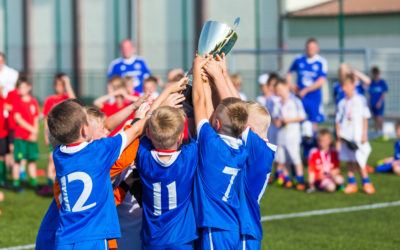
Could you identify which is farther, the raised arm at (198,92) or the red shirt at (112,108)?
the red shirt at (112,108)

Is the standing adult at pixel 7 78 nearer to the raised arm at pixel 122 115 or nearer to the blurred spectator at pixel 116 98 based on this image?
the blurred spectator at pixel 116 98

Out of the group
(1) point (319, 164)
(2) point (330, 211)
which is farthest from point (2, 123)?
(2) point (330, 211)

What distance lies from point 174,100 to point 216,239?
937 mm

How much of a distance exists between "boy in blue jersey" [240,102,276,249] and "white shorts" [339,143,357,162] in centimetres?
700

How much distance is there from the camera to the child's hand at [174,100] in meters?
5.70

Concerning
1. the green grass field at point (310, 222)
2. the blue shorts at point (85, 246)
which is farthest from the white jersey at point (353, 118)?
the blue shorts at point (85, 246)

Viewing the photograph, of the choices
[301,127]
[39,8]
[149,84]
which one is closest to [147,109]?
[149,84]

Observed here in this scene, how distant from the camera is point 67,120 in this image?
555 cm

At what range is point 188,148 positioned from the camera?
5.64 meters

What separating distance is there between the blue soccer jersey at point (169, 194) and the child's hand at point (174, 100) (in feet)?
0.89

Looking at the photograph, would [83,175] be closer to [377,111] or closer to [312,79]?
[312,79]

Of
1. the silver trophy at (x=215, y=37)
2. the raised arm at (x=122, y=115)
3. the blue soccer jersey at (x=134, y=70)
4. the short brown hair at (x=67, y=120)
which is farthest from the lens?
the blue soccer jersey at (x=134, y=70)

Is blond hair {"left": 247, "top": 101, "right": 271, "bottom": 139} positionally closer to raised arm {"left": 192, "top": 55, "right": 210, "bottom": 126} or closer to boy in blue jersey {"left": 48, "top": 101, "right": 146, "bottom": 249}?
raised arm {"left": 192, "top": 55, "right": 210, "bottom": 126}

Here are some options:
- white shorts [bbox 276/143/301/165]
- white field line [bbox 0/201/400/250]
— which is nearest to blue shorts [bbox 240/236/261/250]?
white field line [bbox 0/201/400/250]
